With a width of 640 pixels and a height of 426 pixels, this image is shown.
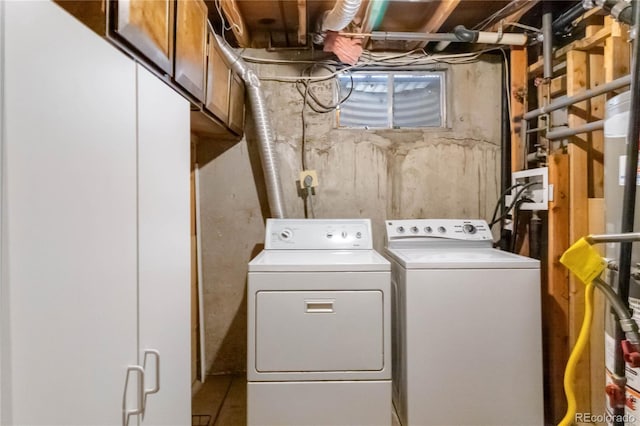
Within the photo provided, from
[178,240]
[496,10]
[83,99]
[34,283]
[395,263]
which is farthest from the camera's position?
[496,10]

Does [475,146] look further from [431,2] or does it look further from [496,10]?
[431,2]

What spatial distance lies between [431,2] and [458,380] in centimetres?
205

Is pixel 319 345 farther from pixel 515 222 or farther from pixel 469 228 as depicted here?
pixel 515 222

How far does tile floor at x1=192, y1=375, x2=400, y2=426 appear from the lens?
211 centimetres

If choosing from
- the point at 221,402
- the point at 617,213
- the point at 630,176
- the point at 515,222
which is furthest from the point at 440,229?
the point at 221,402

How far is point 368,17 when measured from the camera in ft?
7.06

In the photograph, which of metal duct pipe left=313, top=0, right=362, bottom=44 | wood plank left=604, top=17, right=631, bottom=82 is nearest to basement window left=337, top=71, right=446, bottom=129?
metal duct pipe left=313, top=0, right=362, bottom=44

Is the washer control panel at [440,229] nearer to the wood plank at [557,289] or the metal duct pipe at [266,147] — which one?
the wood plank at [557,289]

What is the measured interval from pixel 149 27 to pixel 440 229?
194 centimetres

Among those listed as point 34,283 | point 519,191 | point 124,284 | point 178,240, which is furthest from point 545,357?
point 34,283

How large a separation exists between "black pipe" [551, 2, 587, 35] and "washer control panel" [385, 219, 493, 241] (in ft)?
3.96

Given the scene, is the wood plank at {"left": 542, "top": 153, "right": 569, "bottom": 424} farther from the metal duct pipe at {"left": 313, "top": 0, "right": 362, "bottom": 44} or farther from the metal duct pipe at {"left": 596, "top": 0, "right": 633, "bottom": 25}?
the metal duct pipe at {"left": 313, "top": 0, "right": 362, "bottom": 44}

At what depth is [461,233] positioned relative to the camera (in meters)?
2.40

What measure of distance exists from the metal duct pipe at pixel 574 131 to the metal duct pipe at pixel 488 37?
0.67 metres
